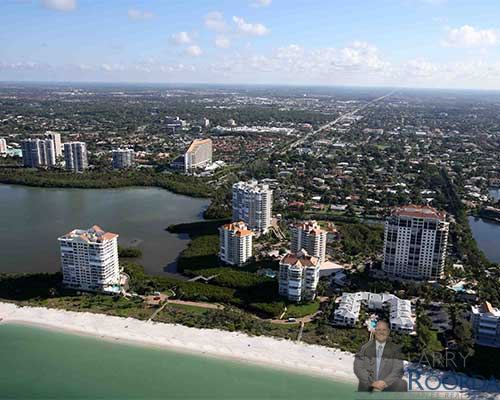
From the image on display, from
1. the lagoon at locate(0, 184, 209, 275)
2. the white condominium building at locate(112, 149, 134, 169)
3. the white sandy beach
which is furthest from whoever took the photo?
the white condominium building at locate(112, 149, 134, 169)

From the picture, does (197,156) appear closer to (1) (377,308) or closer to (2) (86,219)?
(2) (86,219)

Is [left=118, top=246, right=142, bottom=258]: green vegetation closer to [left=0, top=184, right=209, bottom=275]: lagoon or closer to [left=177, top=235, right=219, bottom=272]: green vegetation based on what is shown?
[left=0, top=184, right=209, bottom=275]: lagoon

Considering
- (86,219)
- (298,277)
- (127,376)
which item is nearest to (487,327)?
(298,277)

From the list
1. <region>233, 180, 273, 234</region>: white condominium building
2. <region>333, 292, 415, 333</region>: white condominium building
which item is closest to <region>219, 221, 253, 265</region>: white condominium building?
<region>233, 180, 273, 234</region>: white condominium building

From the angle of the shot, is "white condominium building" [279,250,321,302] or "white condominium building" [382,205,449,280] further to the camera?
"white condominium building" [382,205,449,280]

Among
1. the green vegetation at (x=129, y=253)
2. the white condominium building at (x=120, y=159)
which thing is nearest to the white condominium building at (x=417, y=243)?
the green vegetation at (x=129, y=253)
